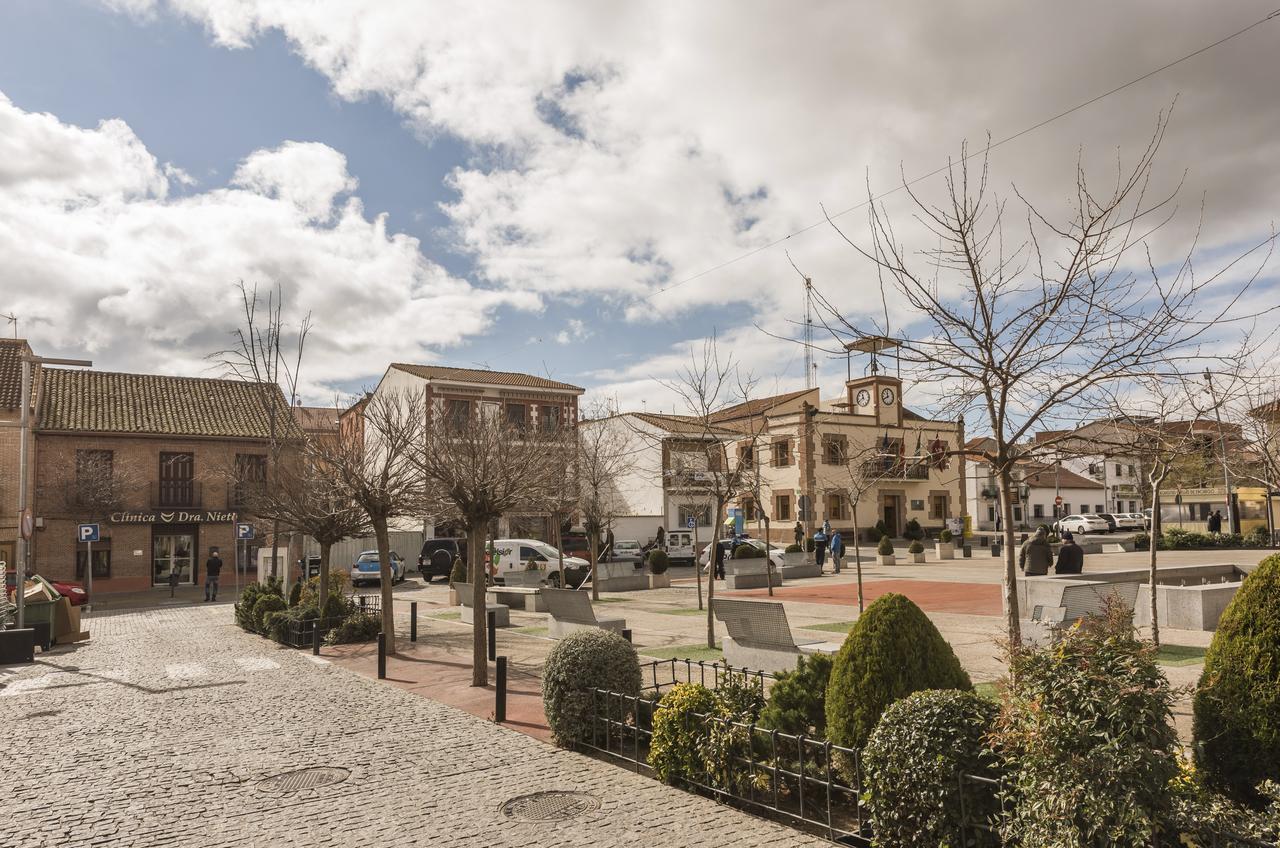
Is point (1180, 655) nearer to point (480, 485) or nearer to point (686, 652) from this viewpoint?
point (686, 652)

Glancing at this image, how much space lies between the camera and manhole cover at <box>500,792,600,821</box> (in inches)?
239

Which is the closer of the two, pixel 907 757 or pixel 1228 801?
pixel 1228 801

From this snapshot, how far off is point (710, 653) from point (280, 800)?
6.92m

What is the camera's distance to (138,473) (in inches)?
1390

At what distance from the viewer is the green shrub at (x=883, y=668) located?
5.31 metres

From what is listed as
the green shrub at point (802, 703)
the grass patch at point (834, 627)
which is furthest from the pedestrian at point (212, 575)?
the green shrub at point (802, 703)

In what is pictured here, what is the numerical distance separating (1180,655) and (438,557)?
2716 centimetres

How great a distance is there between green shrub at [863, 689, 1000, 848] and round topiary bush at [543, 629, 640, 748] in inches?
126

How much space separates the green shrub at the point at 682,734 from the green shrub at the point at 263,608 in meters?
13.4

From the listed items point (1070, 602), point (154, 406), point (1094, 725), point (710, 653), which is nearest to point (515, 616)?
point (710, 653)

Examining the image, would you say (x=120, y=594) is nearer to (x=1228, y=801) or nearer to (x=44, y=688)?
(x=44, y=688)

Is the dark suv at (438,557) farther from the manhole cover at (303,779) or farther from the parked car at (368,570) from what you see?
the manhole cover at (303,779)

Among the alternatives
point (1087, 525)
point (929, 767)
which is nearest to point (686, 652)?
point (929, 767)

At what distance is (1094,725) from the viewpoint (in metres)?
3.71
